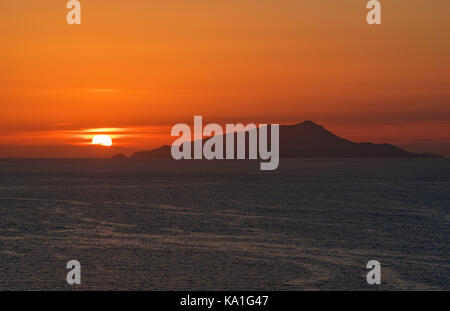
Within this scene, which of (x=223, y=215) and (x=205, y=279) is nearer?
(x=205, y=279)

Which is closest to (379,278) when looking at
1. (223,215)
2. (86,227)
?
(86,227)

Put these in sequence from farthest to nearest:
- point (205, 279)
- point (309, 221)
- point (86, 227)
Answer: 1. point (309, 221)
2. point (86, 227)
3. point (205, 279)

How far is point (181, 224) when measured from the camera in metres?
69.4

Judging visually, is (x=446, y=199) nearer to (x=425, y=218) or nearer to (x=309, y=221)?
(x=425, y=218)

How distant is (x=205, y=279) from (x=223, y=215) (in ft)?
136

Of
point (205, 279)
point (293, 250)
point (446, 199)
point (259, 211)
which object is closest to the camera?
point (205, 279)

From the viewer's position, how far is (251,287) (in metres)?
37.4

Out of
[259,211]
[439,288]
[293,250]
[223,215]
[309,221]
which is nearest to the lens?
[439,288]

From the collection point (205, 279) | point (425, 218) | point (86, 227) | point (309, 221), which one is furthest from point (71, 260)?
point (425, 218)

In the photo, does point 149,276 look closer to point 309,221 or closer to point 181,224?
point 181,224

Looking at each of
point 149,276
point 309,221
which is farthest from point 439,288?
point 309,221

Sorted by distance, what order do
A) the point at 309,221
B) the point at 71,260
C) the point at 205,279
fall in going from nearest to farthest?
the point at 205,279, the point at 71,260, the point at 309,221

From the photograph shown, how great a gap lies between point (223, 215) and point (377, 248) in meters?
31.6

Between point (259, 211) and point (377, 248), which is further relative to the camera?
point (259, 211)
